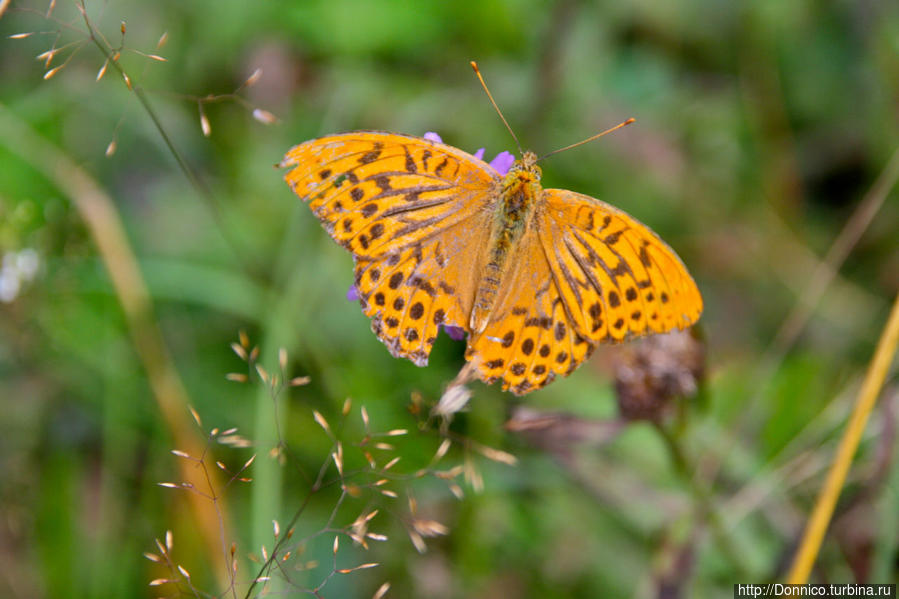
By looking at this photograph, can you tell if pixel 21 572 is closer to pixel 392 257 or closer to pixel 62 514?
pixel 62 514

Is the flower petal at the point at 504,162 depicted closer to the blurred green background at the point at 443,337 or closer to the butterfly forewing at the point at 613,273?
the butterfly forewing at the point at 613,273

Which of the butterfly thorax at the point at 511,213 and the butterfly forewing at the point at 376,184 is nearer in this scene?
the butterfly forewing at the point at 376,184

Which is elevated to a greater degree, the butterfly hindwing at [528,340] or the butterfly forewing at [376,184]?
the butterfly forewing at [376,184]

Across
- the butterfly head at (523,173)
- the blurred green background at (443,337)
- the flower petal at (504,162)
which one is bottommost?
the blurred green background at (443,337)

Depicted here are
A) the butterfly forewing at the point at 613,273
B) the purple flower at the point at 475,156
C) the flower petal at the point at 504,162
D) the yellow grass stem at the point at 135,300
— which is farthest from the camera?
the yellow grass stem at the point at 135,300

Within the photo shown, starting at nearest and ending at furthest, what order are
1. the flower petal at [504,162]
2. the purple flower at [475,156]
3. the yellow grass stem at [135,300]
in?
the purple flower at [475,156] → the flower petal at [504,162] → the yellow grass stem at [135,300]

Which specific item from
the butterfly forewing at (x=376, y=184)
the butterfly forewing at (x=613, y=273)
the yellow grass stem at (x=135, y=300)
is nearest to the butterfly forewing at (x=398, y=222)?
the butterfly forewing at (x=376, y=184)

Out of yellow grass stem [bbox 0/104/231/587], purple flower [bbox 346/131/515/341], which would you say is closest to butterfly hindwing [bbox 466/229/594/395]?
purple flower [bbox 346/131/515/341]
